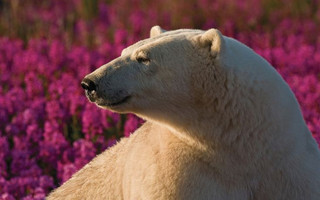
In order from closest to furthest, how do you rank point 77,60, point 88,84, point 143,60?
point 88,84 → point 143,60 → point 77,60

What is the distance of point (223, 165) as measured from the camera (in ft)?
13.5

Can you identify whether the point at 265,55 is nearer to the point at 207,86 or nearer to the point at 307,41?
the point at 307,41

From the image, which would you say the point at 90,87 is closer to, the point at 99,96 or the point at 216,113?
the point at 99,96

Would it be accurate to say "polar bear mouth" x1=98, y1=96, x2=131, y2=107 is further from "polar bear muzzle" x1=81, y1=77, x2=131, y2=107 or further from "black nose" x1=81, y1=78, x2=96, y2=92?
"black nose" x1=81, y1=78, x2=96, y2=92

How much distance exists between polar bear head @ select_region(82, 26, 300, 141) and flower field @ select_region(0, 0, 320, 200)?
1.62 metres

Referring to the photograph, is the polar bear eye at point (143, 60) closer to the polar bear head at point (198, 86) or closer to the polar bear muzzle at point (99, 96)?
the polar bear head at point (198, 86)

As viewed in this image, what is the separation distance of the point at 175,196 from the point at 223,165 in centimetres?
28

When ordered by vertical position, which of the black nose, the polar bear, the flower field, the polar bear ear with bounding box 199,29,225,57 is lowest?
the flower field

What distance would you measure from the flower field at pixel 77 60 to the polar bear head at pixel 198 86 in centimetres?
162

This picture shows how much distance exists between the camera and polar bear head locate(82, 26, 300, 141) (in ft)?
13.4

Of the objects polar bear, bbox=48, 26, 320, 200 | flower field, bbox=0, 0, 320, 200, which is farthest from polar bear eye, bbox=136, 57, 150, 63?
flower field, bbox=0, 0, 320, 200

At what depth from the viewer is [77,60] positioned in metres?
9.02

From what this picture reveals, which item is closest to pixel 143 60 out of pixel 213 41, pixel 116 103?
pixel 116 103

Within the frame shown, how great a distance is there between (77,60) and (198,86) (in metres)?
5.06
